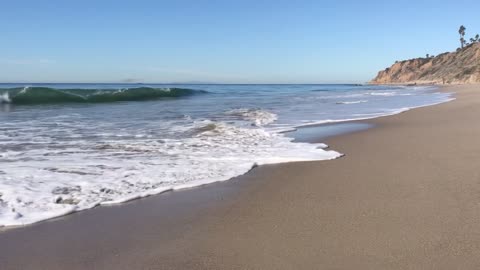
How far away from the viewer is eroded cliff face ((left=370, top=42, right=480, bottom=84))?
72.6 m

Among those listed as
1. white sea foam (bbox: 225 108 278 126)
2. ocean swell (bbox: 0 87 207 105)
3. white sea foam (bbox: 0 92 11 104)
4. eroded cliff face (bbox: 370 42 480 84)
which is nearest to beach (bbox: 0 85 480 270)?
white sea foam (bbox: 225 108 278 126)

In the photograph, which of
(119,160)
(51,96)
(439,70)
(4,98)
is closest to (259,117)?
(119,160)

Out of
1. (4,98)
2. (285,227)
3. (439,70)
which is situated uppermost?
(439,70)

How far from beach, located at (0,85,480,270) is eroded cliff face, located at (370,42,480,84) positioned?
68462 mm

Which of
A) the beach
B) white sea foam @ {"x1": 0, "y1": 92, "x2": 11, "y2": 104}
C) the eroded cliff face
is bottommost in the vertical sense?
the beach

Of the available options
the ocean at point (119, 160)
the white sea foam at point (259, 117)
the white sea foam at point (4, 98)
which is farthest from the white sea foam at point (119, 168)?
the white sea foam at point (4, 98)

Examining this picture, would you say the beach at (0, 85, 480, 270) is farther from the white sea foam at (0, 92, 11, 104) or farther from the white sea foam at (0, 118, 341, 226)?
the white sea foam at (0, 92, 11, 104)

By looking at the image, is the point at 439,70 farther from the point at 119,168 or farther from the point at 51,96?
the point at 119,168

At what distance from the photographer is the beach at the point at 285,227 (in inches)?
113

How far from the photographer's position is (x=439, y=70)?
101812 mm

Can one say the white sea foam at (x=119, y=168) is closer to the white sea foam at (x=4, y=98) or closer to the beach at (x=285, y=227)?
the beach at (x=285, y=227)

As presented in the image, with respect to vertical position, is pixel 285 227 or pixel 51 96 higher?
pixel 51 96

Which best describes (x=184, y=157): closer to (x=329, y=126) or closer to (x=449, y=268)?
(x=449, y=268)

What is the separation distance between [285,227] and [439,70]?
360 feet
